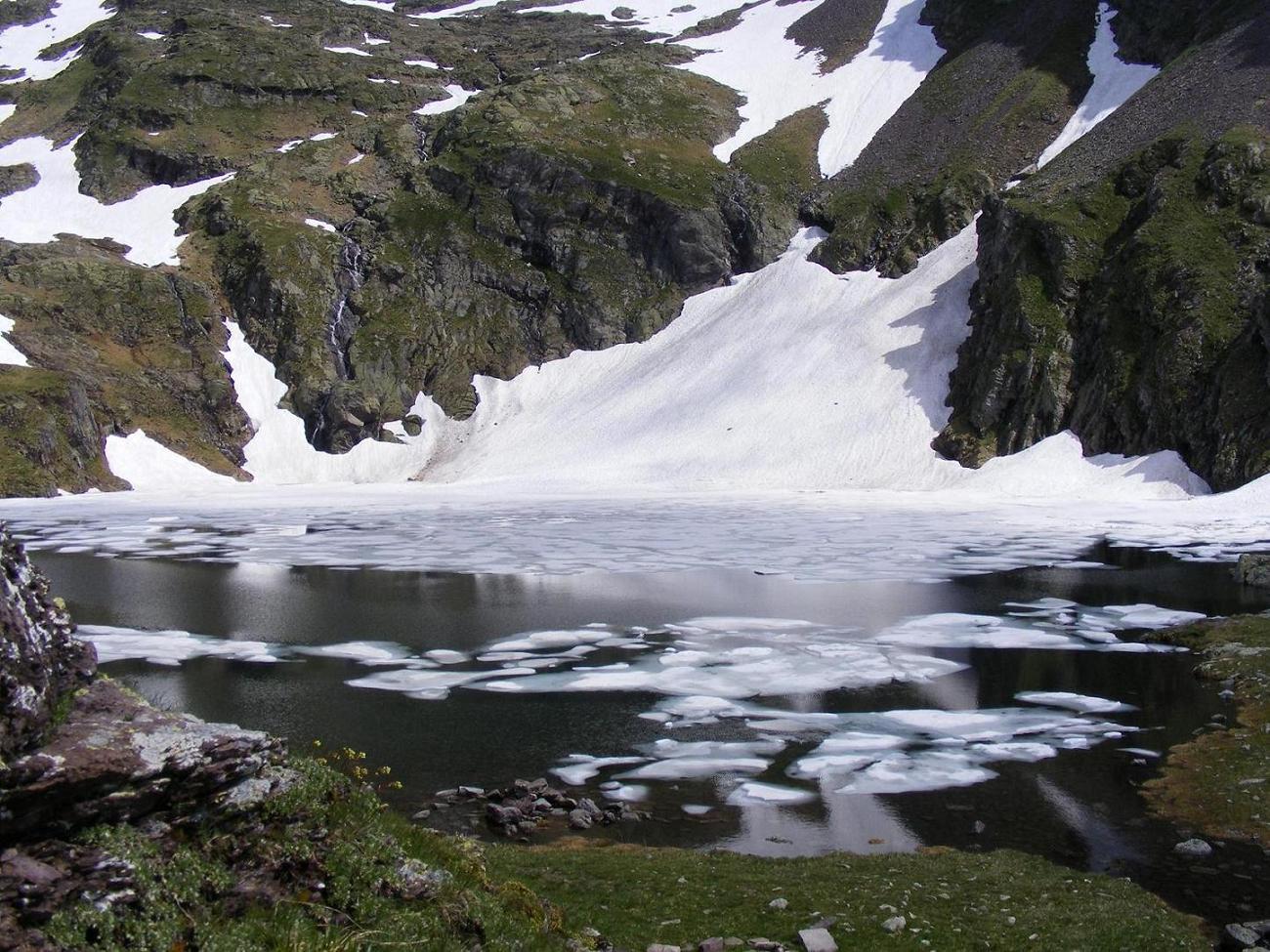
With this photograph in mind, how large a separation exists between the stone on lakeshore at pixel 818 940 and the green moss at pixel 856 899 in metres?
0.17

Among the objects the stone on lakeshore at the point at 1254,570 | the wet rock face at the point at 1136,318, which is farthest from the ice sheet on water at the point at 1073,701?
the wet rock face at the point at 1136,318

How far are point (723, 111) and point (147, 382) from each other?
89.3m

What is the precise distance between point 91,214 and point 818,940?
141m

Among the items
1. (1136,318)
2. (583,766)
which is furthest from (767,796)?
(1136,318)

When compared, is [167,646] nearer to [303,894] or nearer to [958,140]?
[303,894]

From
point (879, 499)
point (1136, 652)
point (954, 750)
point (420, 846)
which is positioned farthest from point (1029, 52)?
point (420, 846)

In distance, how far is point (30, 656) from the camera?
701 centimetres

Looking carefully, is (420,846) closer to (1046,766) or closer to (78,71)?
(1046,766)

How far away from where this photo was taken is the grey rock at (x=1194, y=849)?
12828 mm

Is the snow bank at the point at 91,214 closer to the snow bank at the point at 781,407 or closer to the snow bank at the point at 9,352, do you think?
the snow bank at the point at 9,352

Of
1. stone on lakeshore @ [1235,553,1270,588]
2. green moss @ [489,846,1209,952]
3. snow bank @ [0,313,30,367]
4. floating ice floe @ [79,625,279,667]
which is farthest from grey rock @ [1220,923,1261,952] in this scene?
snow bank @ [0,313,30,367]

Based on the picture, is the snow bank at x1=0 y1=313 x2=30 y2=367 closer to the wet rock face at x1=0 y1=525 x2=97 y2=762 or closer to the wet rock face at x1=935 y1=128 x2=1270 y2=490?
the wet rock face at x1=935 y1=128 x2=1270 y2=490

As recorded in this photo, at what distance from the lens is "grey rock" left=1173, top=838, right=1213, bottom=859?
12.8 meters

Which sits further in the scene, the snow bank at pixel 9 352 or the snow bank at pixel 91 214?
the snow bank at pixel 91 214
